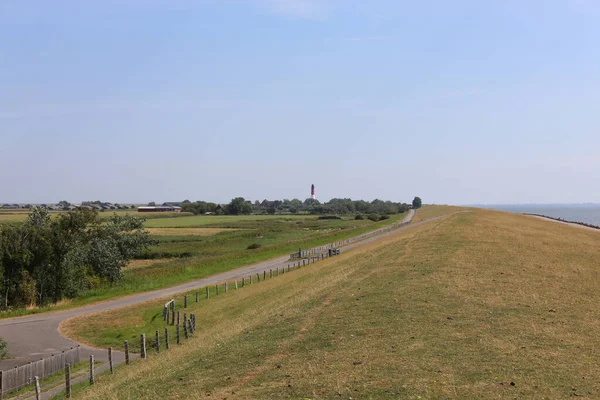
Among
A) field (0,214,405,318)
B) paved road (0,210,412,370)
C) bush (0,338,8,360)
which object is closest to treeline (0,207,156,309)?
field (0,214,405,318)

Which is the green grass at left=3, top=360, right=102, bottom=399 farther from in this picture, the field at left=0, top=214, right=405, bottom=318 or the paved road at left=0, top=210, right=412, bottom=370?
the field at left=0, top=214, right=405, bottom=318

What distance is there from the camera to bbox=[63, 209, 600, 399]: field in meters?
14.2

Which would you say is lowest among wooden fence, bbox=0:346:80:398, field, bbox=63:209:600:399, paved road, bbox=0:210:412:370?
paved road, bbox=0:210:412:370

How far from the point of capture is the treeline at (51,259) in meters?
49.4

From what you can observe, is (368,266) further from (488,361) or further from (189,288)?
(488,361)

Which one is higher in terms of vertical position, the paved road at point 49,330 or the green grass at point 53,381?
the green grass at point 53,381

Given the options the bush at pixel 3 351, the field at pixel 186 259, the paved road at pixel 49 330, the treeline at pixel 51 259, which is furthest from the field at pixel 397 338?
the field at pixel 186 259

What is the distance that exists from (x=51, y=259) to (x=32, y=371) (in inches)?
1240

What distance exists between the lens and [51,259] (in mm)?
52375

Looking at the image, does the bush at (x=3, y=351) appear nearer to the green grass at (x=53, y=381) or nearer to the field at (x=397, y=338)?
the green grass at (x=53, y=381)

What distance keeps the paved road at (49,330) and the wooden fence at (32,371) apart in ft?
8.21

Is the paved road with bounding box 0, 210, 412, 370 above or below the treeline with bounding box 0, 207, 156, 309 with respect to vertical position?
below

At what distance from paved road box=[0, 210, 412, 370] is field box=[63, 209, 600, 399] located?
1915mm

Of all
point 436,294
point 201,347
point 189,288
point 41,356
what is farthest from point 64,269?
point 436,294
